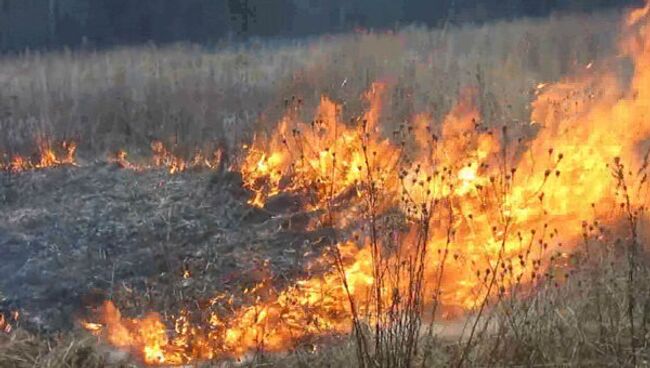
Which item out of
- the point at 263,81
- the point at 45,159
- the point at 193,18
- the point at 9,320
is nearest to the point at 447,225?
the point at 9,320

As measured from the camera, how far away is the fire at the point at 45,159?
10.5 m

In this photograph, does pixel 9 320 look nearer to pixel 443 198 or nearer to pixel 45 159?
pixel 443 198

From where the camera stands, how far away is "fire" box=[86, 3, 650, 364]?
575cm

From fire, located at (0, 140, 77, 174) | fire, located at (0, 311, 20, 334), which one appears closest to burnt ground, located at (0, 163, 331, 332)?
fire, located at (0, 311, 20, 334)

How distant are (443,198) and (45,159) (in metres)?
6.00

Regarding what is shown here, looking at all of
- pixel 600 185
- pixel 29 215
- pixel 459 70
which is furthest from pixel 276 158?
pixel 459 70

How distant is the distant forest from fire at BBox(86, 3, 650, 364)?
12501 mm

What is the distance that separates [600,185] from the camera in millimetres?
7676

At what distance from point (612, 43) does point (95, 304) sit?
918 centimetres

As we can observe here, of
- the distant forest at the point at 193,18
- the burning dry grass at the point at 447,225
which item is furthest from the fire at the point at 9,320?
the distant forest at the point at 193,18

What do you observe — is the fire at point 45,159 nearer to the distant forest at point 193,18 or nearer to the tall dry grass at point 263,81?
the tall dry grass at point 263,81

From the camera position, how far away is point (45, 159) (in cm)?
1102

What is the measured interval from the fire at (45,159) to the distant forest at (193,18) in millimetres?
10996

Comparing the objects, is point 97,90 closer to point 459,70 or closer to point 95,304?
point 459,70
